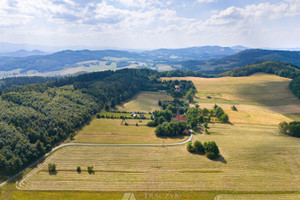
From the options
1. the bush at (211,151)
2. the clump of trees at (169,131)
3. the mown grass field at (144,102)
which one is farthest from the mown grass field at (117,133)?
the mown grass field at (144,102)

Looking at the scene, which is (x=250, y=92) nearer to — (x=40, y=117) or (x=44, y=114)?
(x=44, y=114)

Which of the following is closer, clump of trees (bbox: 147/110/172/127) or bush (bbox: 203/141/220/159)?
bush (bbox: 203/141/220/159)

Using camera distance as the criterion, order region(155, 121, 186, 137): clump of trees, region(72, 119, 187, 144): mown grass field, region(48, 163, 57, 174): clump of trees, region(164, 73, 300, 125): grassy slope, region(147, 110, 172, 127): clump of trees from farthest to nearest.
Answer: region(164, 73, 300, 125): grassy slope → region(147, 110, 172, 127): clump of trees → region(155, 121, 186, 137): clump of trees → region(72, 119, 187, 144): mown grass field → region(48, 163, 57, 174): clump of trees

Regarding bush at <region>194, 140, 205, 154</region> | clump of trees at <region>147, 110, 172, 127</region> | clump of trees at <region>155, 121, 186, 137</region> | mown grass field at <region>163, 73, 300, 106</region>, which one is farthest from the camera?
mown grass field at <region>163, 73, 300, 106</region>

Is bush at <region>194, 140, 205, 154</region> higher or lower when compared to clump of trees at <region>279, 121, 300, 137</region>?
lower

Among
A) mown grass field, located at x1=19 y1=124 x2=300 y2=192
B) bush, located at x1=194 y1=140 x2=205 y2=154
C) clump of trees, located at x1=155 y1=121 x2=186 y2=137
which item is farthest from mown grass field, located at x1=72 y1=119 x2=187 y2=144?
bush, located at x1=194 y1=140 x2=205 y2=154

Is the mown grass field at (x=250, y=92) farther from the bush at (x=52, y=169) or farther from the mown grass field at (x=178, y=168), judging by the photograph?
the bush at (x=52, y=169)

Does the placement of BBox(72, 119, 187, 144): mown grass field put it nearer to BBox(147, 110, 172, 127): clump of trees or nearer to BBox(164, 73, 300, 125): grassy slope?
BBox(147, 110, 172, 127): clump of trees
